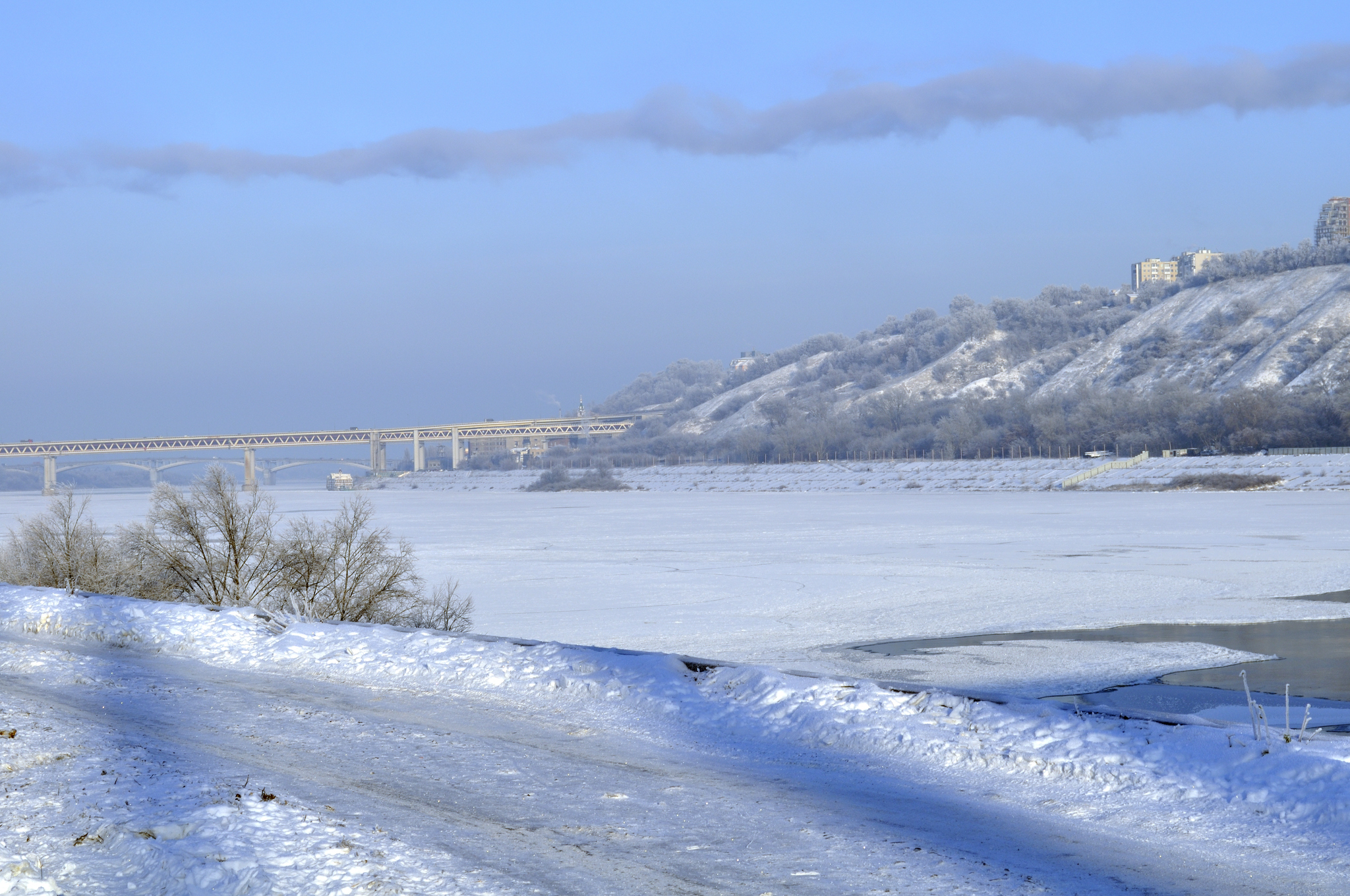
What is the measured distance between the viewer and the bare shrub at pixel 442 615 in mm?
21281

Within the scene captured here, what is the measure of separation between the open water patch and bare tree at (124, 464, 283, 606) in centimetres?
1194

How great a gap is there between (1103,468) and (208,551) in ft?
268

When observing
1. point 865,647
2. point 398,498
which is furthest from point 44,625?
point 398,498

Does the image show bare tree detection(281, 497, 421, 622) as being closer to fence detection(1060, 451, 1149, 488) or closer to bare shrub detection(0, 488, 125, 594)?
bare shrub detection(0, 488, 125, 594)

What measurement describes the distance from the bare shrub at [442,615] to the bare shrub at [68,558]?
605 centimetres

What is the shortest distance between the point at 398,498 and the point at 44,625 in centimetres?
9426

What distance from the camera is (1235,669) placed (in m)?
15.1

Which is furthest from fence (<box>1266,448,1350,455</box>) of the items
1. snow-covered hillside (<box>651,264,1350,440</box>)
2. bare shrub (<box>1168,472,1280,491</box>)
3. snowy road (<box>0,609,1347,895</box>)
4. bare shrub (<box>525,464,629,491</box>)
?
snowy road (<box>0,609,1347,895</box>)

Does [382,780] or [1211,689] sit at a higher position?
[382,780]

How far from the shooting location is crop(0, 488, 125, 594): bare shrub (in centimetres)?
2333

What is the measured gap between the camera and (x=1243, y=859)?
645 cm

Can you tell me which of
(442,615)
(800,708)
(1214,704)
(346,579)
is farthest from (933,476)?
(800,708)

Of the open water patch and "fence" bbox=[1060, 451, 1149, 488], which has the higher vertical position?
the open water patch

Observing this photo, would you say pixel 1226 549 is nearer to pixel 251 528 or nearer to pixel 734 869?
pixel 251 528
